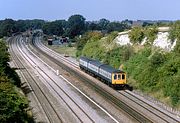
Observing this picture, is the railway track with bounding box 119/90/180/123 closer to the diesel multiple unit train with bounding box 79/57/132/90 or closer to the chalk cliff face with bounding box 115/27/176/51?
the diesel multiple unit train with bounding box 79/57/132/90

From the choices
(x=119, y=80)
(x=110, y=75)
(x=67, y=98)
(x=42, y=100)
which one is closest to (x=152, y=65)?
(x=119, y=80)

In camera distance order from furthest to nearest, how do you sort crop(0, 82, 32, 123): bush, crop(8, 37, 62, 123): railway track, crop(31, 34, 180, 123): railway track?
1. crop(8, 37, 62, 123): railway track
2. crop(31, 34, 180, 123): railway track
3. crop(0, 82, 32, 123): bush

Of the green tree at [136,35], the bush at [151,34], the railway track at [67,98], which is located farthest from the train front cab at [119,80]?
the green tree at [136,35]

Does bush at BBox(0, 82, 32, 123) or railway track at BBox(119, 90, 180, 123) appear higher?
bush at BBox(0, 82, 32, 123)

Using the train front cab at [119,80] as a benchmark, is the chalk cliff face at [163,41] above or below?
above

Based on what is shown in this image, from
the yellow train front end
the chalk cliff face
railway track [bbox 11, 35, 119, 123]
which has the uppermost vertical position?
the chalk cliff face

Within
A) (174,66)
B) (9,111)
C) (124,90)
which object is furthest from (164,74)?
(9,111)

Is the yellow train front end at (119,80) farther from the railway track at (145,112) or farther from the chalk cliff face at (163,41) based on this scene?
the chalk cliff face at (163,41)

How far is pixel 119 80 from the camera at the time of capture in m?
Answer: 51.5

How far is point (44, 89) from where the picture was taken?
54.2 m

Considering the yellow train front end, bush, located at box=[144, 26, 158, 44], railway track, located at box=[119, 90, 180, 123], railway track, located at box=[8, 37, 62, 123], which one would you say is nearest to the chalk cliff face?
bush, located at box=[144, 26, 158, 44]

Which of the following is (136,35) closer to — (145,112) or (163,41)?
(163,41)

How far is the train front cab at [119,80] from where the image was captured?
51281 millimetres

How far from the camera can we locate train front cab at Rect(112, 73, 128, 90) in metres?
51.3
